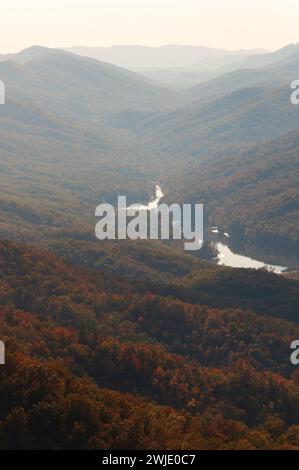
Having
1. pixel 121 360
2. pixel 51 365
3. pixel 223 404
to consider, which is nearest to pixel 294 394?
pixel 223 404

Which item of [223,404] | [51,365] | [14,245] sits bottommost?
[223,404]

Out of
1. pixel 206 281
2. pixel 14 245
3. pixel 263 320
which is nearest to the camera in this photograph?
pixel 263 320

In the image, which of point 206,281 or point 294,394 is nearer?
point 294,394

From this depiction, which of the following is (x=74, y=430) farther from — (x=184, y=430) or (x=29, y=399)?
(x=184, y=430)

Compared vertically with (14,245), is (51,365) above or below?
below
